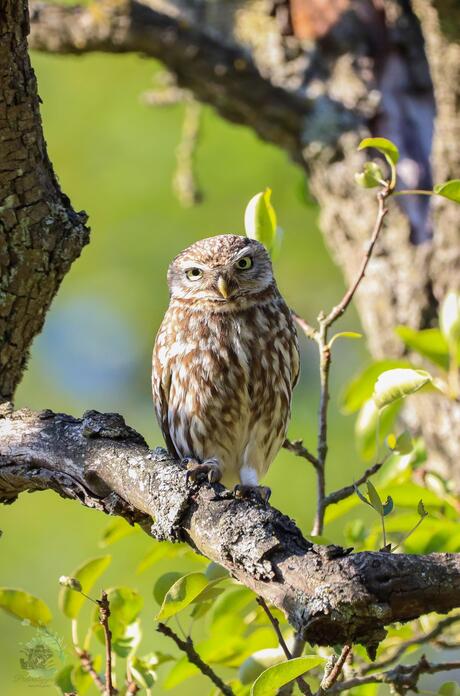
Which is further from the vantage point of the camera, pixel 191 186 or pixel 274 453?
pixel 191 186

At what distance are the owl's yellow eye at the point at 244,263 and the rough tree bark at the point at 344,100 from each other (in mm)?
851

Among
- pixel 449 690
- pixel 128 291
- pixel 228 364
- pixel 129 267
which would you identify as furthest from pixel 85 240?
pixel 128 291

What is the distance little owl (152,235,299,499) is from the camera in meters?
3.66

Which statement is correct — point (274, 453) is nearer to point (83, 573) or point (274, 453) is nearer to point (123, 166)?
point (83, 573)

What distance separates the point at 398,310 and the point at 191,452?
129 centimetres

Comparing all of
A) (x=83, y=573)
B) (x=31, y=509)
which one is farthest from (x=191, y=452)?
(x=31, y=509)

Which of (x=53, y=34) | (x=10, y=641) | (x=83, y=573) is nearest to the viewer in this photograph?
(x=83, y=573)

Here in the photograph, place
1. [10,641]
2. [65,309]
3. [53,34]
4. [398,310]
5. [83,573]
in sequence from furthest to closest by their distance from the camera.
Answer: [65,309]
[10,641]
[53,34]
[398,310]
[83,573]

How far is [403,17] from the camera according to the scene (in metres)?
4.89

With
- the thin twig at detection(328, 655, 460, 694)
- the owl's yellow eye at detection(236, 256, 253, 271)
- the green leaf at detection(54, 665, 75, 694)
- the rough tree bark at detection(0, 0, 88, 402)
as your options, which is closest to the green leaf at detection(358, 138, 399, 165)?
the rough tree bark at detection(0, 0, 88, 402)

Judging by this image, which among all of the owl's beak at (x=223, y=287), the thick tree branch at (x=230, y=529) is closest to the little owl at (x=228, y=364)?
the owl's beak at (x=223, y=287)

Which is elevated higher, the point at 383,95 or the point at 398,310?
the point at 383,95

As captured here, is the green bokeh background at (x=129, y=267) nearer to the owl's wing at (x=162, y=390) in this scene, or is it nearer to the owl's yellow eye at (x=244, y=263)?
the owl's wing at (x=162, y=390)

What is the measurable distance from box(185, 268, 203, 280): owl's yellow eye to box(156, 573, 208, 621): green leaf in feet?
5.67
